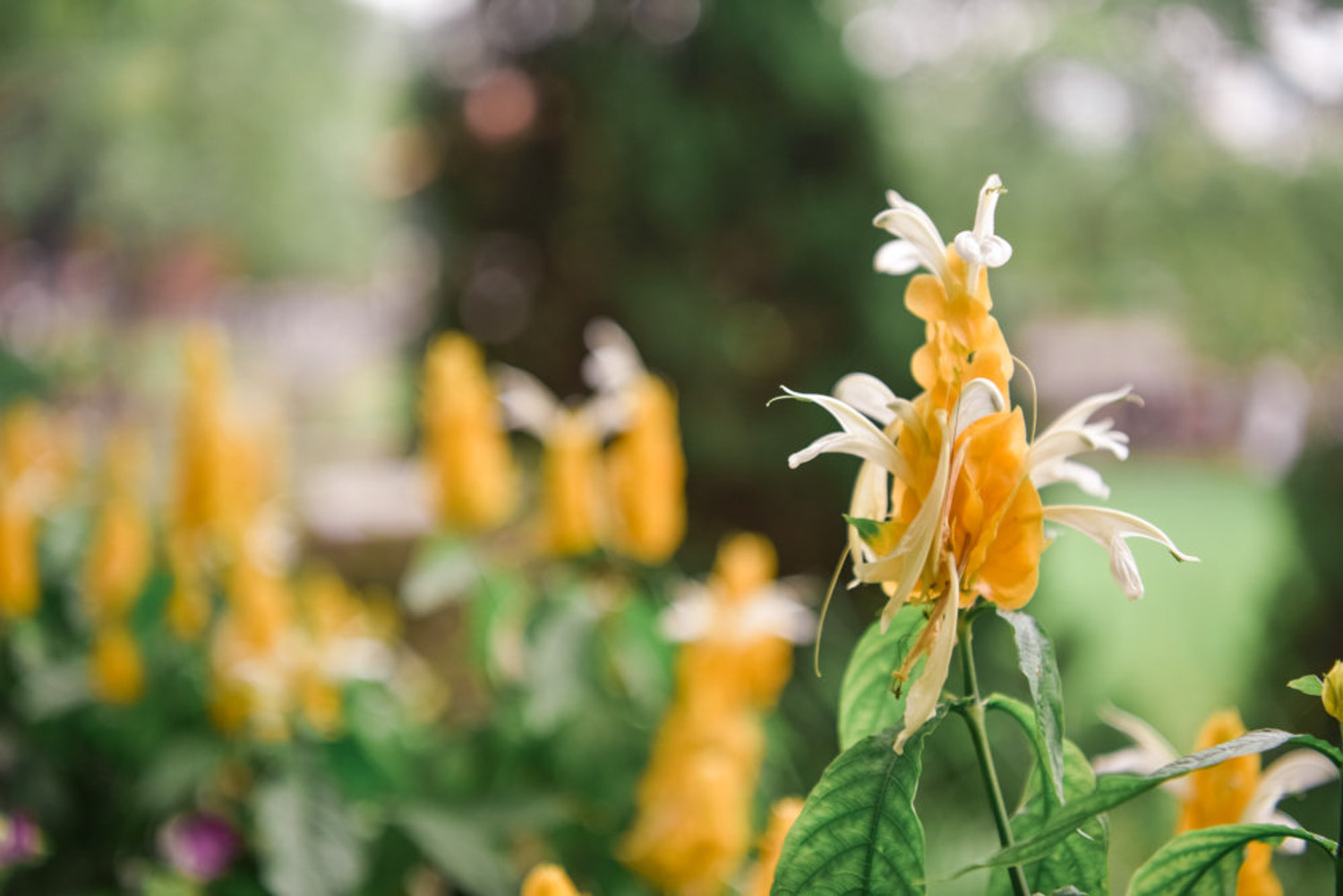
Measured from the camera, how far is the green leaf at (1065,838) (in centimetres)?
30

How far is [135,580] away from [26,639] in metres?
0.16

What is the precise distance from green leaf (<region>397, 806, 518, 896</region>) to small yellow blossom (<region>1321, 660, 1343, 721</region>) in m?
0.70

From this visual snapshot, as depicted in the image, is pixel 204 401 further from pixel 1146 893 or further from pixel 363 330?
pixel 363 330

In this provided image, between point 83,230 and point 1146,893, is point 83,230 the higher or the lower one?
the higher one

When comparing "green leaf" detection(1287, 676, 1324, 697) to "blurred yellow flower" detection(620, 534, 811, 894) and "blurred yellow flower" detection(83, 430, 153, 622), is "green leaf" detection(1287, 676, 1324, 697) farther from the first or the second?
"blurred yellow flower" detection(83, 430, 153, 622)

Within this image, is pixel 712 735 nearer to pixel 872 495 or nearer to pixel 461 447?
pixel 461 447

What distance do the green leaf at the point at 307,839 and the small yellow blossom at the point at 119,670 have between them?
0.30m

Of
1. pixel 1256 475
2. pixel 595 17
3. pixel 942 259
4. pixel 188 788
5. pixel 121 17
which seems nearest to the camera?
pixel 942 259

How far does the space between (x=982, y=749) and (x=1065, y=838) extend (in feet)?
0.17

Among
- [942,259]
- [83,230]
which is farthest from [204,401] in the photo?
[83,230]

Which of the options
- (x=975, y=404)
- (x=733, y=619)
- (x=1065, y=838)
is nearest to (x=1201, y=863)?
(x=1065, y=838)

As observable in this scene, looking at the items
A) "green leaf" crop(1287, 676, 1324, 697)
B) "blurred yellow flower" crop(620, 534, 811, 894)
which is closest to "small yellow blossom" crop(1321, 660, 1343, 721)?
"green leaf" crop(1287, 676, 1324, 697)

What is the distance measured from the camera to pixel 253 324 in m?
10.3

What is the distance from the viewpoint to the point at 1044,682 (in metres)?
0.26
